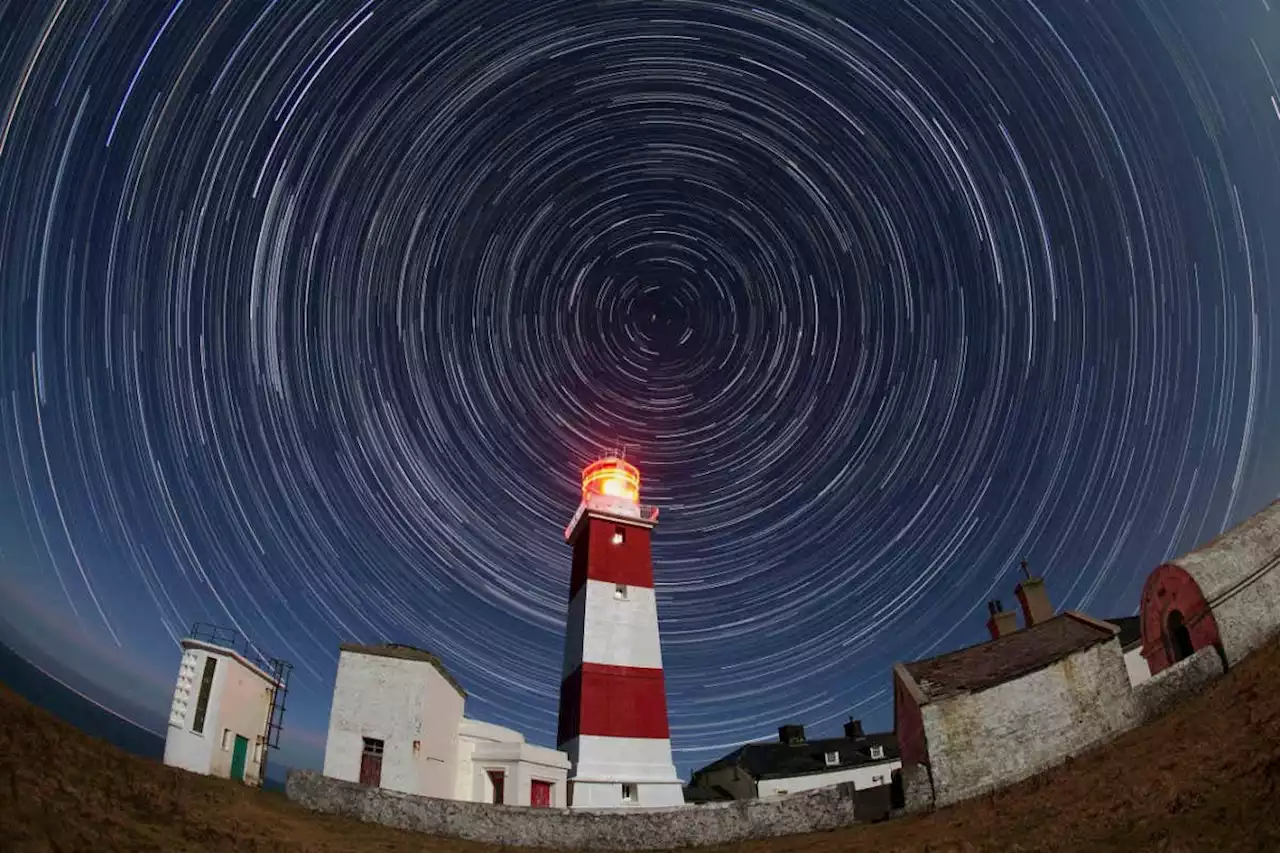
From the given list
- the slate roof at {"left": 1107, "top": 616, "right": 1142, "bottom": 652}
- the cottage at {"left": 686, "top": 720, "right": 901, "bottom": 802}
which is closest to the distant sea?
the cottage at {"left": 686, "top": 720, "right": 901, "bottom": 802}

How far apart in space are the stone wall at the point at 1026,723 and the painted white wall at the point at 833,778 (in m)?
25.7

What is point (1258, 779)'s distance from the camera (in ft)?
35.0

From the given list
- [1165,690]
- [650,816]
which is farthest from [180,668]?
[1165,690]

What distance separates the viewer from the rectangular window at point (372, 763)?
23.0 m

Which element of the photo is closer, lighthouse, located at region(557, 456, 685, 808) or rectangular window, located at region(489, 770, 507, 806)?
lighthouse, located at region(557, 456, 685, 808)

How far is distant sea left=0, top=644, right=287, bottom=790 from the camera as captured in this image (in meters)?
114

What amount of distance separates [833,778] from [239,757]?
32.0m

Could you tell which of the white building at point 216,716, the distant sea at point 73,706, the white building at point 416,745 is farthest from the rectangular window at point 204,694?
the distant sea at point 73,706

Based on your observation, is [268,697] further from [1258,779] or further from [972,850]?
[1258,779]

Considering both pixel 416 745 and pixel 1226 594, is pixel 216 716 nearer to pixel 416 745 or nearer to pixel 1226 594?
pixel 416 745

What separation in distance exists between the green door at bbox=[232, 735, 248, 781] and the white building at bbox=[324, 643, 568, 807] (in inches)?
118

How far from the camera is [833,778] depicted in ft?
137

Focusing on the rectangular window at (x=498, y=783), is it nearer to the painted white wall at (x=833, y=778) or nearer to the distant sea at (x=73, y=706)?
the painted white wall at (x=833, y=778)

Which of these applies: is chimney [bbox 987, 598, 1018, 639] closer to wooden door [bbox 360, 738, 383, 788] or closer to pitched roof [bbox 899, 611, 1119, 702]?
pitched roof [bbox 899, 611, 1119, 702]
